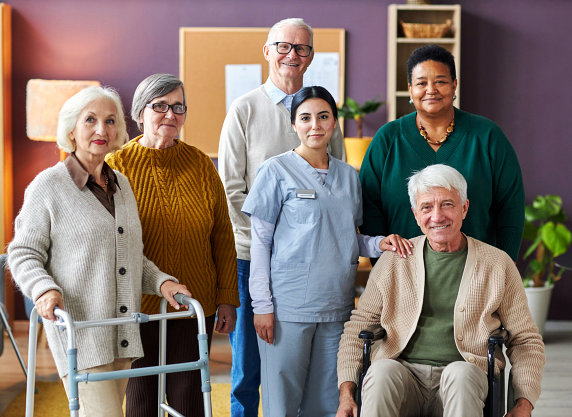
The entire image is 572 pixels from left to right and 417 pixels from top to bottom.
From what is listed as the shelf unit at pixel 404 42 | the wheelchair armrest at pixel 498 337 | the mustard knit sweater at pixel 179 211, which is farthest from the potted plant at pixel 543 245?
the mustard knit sweater at pixel 179 211

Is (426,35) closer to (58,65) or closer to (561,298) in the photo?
(561,298)

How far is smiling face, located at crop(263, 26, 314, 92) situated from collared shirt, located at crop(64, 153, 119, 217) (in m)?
0.90

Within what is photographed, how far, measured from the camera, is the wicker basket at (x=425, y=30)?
4664 millimetres

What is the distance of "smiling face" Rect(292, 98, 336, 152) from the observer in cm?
227

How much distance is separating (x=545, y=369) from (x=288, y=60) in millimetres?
2733

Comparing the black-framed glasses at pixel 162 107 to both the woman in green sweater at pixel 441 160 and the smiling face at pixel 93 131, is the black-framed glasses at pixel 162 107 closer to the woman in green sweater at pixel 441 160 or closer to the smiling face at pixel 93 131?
the smiling face at pixel 93 131

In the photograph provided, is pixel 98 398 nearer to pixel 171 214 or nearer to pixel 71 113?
pixel 171 214

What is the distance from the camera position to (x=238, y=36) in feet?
15.9

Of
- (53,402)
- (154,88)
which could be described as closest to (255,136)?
(154,88)

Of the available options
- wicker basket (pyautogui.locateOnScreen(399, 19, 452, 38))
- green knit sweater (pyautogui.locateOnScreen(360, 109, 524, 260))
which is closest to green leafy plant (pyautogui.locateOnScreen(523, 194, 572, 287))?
wicker basket (pyautogui.locateOnScreen(399, 19, 452, 38))

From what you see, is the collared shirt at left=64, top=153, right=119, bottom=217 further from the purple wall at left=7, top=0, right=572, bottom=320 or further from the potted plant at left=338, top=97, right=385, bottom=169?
the purple wall at left=7, top=0, right=572, bottom=320

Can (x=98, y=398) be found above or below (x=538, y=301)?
above

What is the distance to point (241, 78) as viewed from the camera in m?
4.85

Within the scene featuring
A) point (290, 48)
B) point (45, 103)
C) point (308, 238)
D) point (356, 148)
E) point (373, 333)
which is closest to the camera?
point (373, 333)
